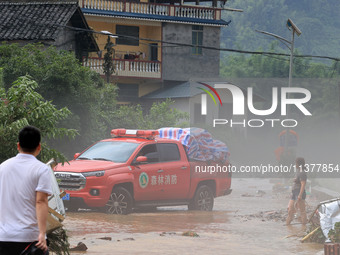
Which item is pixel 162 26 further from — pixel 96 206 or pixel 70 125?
pixel 96 206

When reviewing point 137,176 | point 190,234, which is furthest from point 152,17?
point 190,234

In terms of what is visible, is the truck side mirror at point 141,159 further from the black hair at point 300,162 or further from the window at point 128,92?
the window at point 128,92

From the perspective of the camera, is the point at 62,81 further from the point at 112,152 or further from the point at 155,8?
the point at 155,8

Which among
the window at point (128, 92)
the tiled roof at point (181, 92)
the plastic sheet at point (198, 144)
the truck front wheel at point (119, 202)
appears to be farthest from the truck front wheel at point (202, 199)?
the window at point (128, 92)

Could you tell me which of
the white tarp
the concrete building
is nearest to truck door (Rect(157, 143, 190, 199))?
the white tarp

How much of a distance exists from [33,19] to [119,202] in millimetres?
17317

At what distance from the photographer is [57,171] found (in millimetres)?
17078

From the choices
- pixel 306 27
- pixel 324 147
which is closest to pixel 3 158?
pixel 324 147

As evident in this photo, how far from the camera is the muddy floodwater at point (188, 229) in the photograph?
13.2 m

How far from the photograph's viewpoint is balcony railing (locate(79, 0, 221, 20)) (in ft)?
159

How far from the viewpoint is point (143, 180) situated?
58.3 ft

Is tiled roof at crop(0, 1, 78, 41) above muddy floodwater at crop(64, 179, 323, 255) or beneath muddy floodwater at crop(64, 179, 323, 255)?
above

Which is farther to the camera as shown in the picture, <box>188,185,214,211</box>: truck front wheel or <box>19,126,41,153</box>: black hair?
<box>188,185,214,211</box>: truck front wheel

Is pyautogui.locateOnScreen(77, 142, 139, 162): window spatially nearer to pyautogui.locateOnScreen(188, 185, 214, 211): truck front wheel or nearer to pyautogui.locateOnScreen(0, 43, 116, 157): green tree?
pyautogui.locateOnScreen(188, 185, 214, 211): truck front wheel
